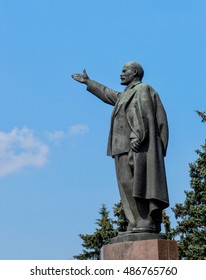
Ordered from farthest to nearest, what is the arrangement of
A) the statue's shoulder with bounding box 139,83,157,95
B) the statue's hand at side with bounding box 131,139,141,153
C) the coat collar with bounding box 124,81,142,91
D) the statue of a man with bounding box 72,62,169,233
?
the coat collar with bounding box 124,81,142,91, the statue's shoulder with bounding box 139,83,157,95, the statue's hand at side with bounding box 131,139,141,153, the statue of a man with bounding box 72,62,169,233

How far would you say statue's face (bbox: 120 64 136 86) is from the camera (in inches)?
486

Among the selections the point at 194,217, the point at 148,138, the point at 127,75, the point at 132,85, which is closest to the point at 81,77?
the point at 127,75

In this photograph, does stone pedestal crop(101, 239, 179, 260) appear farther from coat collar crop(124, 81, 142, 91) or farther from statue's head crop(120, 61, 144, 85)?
statue's head crop(120, 61, 144, 85)

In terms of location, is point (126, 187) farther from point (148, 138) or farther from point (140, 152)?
point (148, 138)

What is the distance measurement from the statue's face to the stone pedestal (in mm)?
3197

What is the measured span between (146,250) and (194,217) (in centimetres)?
2019

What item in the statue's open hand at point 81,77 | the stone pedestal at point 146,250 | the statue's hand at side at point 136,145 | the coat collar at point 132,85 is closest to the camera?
the stone pedestal at point 146,250

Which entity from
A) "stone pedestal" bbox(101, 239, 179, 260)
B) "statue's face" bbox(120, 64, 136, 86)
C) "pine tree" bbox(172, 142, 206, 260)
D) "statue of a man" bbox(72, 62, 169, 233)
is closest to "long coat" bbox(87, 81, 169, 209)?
"statue of a man" bbox(72, 62, 169, 233)

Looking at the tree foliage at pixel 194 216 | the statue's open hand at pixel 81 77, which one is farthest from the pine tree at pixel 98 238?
the statue's open hand at pixel 81 77

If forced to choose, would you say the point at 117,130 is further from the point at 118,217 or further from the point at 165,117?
the point at 118,217

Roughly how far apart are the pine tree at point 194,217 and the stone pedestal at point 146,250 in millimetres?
17912

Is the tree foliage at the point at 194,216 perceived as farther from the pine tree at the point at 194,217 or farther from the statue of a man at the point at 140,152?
the statue of a man at the point at 140,152

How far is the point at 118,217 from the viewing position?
3428cm

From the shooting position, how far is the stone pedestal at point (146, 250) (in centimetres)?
1063
